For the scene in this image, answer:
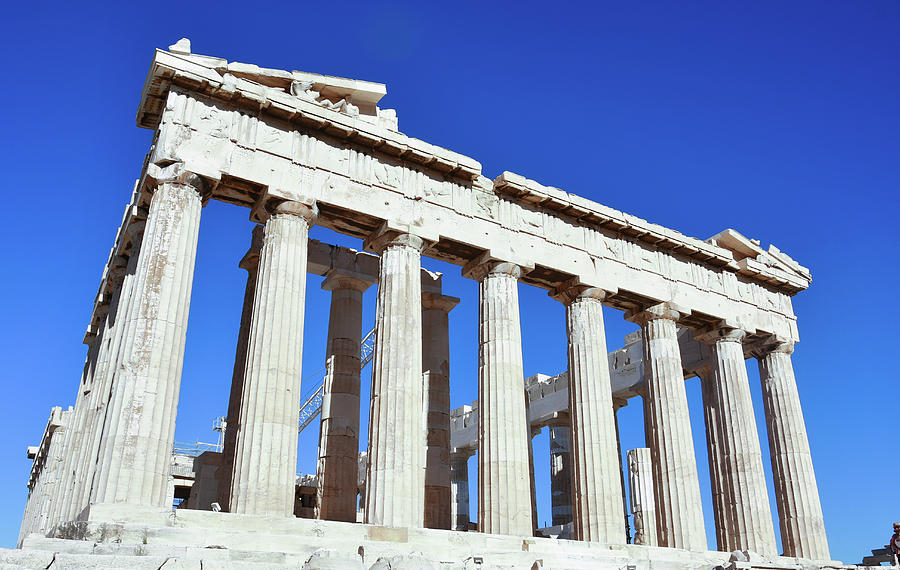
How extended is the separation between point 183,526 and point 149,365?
3616 mm

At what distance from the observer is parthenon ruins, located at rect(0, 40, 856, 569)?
16656 millimetres

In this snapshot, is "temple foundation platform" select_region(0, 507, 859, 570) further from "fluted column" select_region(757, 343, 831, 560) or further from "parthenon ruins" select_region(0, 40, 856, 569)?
"fluted column" select_region(757, 343, 831, 560)

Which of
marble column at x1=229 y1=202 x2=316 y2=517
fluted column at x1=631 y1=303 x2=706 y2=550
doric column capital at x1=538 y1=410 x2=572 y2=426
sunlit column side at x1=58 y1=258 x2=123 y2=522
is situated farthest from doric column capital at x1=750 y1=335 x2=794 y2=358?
sunlit column side at x1=58 y1=258 x2=123 y2=522

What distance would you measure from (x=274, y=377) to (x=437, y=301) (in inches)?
394

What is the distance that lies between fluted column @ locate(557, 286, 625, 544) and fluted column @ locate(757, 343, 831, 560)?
762 cm

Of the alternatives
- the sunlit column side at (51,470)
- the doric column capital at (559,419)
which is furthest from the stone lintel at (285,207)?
the doric column capital at (559,419)

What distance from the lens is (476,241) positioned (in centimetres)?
2289

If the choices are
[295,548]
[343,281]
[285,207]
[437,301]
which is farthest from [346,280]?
[295,548]

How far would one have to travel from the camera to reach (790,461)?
2733 cm

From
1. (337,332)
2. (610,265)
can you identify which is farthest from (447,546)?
(610,265)

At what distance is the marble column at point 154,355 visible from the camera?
52.3ft

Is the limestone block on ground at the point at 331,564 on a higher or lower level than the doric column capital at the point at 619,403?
Result: lower

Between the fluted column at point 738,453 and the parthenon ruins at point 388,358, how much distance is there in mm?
73

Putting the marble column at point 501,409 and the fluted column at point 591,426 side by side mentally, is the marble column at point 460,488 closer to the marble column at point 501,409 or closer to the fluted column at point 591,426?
the fluted column at point 591,426
